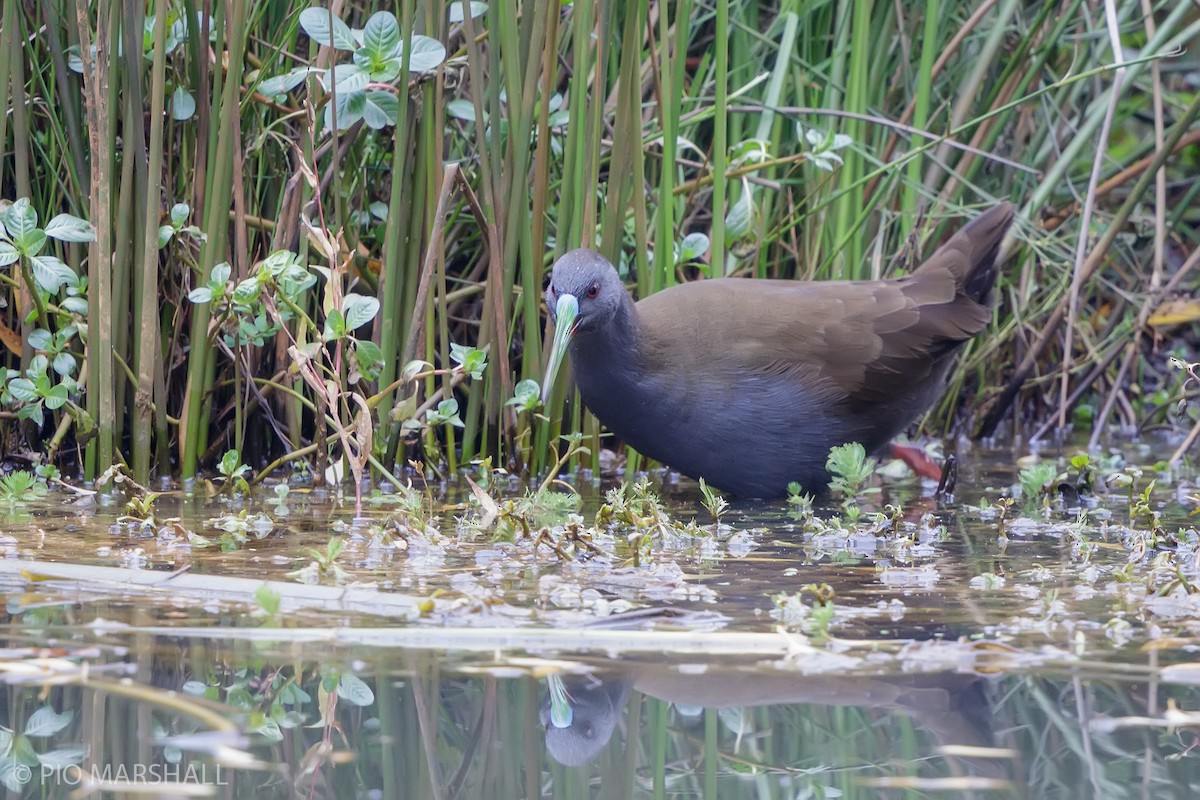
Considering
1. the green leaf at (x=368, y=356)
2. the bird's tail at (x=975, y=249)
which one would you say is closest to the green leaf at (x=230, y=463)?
the green leaf at (x=368, y=356)

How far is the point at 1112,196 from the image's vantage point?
5.98 metres

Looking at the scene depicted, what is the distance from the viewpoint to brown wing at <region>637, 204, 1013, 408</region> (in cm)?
412

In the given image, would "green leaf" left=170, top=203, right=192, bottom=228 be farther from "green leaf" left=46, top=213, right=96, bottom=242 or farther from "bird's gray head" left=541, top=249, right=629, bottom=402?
"bird's gray head" left=541, top=249, right=629, bottom=402

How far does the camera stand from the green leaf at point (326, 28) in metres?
3.66

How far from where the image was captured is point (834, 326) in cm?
425

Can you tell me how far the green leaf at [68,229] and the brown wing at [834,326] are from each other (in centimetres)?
144

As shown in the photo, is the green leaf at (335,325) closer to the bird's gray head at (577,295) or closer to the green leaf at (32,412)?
the bird's gray head at (577,295)

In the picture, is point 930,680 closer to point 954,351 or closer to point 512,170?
point 512,170

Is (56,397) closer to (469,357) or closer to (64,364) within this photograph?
(64,364)

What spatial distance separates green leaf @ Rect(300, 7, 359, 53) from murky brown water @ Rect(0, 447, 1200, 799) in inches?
52.6

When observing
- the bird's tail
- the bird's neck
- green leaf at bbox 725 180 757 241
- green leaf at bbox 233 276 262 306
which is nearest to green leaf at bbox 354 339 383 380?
green leaf at bbox 233 276 262 306

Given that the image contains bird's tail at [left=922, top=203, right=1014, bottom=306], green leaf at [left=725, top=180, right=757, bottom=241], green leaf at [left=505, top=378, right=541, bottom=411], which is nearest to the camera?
green leaf at [left=505, top=378, right=541, bottom=411]

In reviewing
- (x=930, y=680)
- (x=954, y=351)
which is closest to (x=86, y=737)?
(x=930, y=680)

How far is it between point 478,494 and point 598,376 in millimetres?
1015
